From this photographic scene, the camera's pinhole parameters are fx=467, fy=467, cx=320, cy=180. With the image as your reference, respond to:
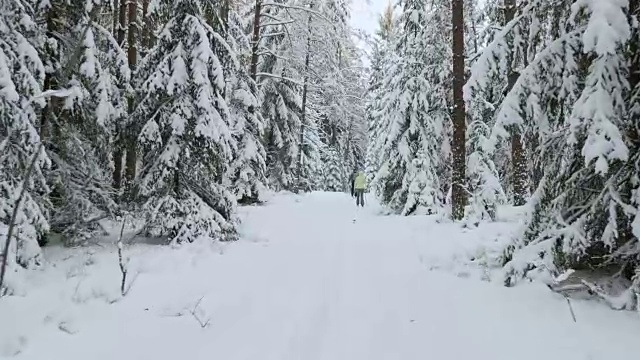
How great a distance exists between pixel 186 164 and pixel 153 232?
4.95ft

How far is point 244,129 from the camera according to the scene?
1567cm

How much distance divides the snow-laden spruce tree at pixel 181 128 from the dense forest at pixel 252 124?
0.10 ft

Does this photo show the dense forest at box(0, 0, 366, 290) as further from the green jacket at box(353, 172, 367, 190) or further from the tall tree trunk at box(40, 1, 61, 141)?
the green jacket at box(353, 172, 367, 190)

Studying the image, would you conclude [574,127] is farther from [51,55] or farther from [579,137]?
[51,55]

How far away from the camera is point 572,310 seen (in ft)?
15.9

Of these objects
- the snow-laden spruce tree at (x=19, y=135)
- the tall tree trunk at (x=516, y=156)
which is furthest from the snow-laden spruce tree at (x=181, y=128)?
the tall tree trunk at (x=516, y=156)

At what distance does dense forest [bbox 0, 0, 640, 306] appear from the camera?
16.6 ft

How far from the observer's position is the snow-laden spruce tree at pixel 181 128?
28.9 feet

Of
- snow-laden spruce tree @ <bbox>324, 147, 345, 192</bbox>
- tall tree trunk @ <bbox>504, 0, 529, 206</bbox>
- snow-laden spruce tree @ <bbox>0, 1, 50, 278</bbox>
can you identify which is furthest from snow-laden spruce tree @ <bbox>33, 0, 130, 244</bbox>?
snow-laden spruce tree @ <bbox>324, 147, 345, 192</bbox>

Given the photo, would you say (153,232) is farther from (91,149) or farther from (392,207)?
(392,207)

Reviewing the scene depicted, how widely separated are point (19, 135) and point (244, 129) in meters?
9.29

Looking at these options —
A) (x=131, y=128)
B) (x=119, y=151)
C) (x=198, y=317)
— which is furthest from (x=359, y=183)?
(x=198, y=317)

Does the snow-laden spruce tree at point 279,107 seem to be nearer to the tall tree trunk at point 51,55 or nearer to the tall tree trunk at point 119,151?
the tall tree trunk at point 119,151

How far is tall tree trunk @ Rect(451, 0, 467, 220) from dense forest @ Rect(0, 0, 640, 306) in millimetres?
50
